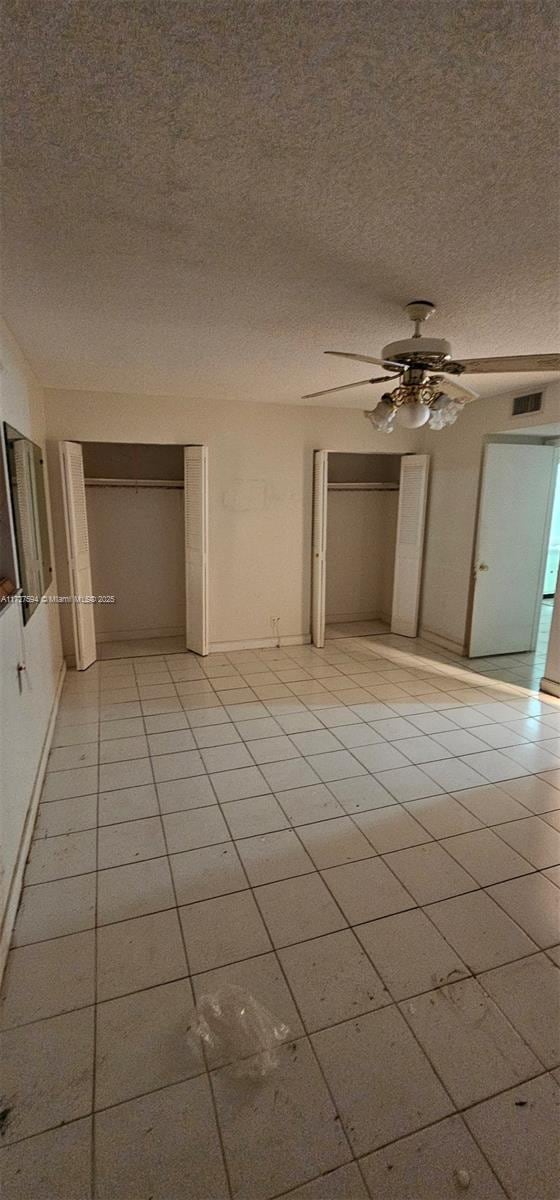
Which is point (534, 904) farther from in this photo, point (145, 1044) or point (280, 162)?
point (280, 162)

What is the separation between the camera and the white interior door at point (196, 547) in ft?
15.0

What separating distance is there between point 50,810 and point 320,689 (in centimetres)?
226

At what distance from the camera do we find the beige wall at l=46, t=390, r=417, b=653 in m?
4.51

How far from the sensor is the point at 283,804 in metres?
2.63

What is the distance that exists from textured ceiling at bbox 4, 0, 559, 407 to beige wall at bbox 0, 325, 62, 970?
1.52 ft

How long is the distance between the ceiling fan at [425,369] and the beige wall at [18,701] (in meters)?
1.78

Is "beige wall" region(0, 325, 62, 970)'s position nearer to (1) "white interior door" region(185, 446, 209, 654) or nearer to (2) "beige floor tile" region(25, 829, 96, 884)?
(2) "beige floor tile" region(25, 829, 96, 884)

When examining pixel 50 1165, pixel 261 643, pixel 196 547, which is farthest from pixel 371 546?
pixel 50 1165

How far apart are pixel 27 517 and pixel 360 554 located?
4.10 meters

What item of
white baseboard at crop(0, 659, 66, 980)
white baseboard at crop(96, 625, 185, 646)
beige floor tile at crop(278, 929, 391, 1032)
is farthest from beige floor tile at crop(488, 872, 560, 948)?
white baseboard at crop(96, 625, 185, 646)

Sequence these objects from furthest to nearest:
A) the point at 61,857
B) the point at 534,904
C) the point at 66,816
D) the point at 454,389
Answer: the point at 454,389
the point at 66,816
the point at 61,857
the point at 534,904

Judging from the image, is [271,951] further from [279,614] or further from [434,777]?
[279,614]

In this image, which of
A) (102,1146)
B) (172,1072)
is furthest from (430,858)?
(102,1146)

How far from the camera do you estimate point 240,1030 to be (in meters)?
1.54
